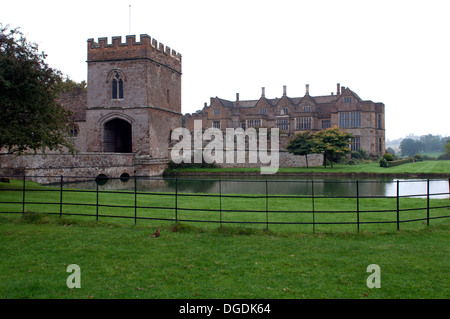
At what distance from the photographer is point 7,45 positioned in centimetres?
1359

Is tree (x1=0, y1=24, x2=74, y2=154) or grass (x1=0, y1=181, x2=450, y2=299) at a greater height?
tree (x1=0, y1=24, x2=74, y2=154)

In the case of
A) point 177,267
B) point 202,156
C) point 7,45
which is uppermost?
point 7,45

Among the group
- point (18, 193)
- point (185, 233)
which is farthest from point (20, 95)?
point (185, 233)

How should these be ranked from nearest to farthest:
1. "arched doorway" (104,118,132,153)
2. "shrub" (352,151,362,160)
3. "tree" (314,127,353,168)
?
"arched doorway" (104,118,132,153) < "tree" (314,127,353,168) < "shrub" (352,151,362,160)

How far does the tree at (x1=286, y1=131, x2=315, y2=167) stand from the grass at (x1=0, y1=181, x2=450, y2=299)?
3004 centimetres

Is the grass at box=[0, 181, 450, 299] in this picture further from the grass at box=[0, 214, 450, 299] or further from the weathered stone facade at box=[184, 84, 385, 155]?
the weathered stone facade at box=[184, 84, 385, 155]

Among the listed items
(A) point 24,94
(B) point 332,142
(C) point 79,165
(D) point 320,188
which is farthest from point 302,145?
(A) point 24,94

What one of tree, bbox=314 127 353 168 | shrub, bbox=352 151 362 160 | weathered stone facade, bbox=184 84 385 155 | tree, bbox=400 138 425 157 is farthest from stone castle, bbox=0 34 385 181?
tree, bbox=400 138 425 157

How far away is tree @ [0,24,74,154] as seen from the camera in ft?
42.2

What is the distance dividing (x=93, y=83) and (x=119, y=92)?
2.66 meters

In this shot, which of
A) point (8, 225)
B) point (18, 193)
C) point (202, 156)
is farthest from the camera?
point (202, 156)

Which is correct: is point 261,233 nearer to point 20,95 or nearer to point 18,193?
point 20,95

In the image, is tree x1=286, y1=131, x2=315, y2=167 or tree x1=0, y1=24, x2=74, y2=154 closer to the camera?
tree x1=0, y1=24, x2=74, y2=154

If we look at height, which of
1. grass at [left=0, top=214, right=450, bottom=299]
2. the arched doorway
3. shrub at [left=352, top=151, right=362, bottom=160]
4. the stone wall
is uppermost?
the arched doorway
